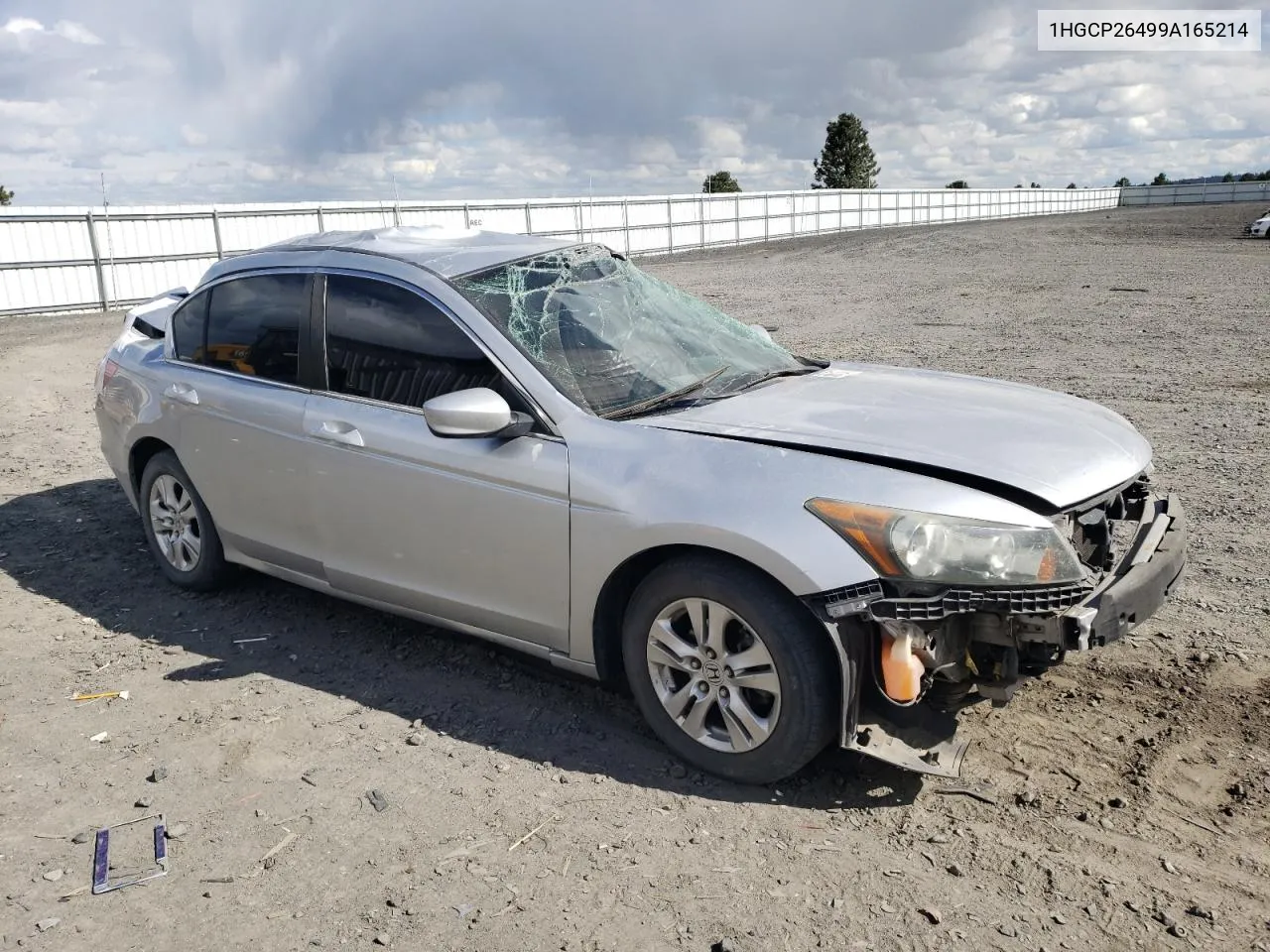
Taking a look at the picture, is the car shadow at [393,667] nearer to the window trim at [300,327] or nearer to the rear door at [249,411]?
the rear door at [249,411]

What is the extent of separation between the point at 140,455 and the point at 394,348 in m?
2.25

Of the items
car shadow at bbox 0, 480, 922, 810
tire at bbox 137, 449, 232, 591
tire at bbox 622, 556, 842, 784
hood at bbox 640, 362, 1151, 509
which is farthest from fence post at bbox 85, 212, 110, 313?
tire at bbox 622, 556, 842, 784

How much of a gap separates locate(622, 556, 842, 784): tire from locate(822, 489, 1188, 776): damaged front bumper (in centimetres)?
10

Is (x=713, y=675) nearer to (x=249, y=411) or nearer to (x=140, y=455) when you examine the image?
(x=249, y=411)

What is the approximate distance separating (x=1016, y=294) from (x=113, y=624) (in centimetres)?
1751

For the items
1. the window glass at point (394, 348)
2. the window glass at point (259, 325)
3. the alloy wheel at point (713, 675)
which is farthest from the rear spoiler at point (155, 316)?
the alloy wheel at point (713, 675)

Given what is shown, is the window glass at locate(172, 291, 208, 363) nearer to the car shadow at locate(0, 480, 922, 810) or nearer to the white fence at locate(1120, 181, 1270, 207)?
the car shadow at locate(0, 480, 922, 810)

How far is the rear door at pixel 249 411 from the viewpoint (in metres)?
4.77

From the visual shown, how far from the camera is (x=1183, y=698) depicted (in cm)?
405

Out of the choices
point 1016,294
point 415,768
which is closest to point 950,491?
point 415,768

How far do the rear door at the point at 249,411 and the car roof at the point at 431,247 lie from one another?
16 centimetres

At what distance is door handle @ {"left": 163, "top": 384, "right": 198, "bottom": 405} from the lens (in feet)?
17.2

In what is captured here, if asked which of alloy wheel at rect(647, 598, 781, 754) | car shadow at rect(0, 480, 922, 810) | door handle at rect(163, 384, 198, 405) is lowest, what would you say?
car shadow at rect(0, 480, 922, 810)

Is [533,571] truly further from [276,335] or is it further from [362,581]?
[276,335]
